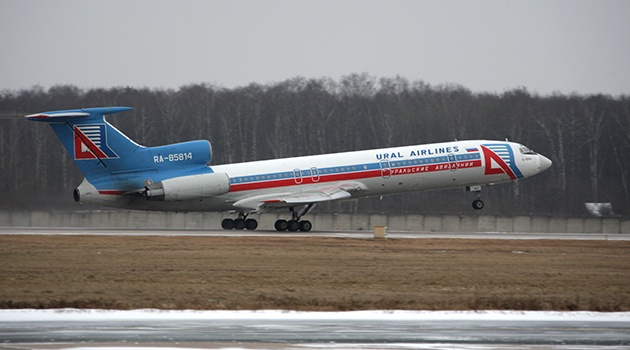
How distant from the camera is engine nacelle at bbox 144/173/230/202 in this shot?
105 feet

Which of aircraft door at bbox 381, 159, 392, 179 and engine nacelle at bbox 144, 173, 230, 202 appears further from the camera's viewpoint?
aircraft door at bbox 381, 159, 392, 179

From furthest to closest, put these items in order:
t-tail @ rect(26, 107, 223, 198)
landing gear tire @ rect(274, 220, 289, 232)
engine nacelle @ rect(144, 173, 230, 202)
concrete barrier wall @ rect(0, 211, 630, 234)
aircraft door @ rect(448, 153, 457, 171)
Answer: concrete barrier wall @ rect(0, 211, 630, 234), aircraft door @ rect(448, 153, 457, 171), landing gear tire @ rect(274, 220, 289, 232), engine nacelle @ rect(144, 173, 230, 202), t-tail @ rect(26, 107, 223, 198)

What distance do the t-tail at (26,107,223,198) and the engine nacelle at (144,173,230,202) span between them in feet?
1.11

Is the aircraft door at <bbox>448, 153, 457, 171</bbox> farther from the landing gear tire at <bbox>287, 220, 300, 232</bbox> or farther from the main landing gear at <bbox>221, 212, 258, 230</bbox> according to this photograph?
the main landing gear at <bbox>221, 212, 258, 230</bbox>

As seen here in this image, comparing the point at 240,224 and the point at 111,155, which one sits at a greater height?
the point at 111,155

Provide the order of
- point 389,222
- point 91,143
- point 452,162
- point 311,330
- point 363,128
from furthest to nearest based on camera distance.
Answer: point 363,128, point 389,222, point 452,162, point 91,143, point 311,330

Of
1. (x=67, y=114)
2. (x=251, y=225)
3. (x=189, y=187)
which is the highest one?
(x=67, y=114)

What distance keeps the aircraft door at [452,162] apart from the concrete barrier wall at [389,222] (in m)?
8.03

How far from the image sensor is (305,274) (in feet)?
61.9

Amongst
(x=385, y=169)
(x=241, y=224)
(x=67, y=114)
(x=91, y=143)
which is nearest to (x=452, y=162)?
(x=385, y=169)

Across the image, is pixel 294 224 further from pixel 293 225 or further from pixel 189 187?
pixel 189 187

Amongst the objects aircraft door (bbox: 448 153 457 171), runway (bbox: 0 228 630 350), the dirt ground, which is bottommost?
runway (bbox: 0 228 630 350)

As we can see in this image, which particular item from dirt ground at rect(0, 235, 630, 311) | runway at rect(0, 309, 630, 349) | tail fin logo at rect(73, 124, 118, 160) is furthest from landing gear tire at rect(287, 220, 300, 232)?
runway at rect(0, 309, 630, 349)

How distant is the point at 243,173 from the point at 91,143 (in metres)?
7.56
